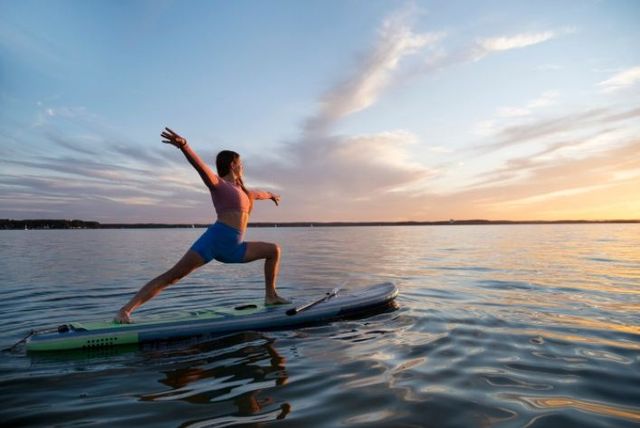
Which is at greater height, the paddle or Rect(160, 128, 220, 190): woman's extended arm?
Rect(160, 128, 220, 190): woman's extended arm

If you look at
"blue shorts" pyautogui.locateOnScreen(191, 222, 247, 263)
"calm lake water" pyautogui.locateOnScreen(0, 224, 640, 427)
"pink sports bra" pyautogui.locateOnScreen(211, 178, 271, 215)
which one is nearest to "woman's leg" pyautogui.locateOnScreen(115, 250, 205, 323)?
"blue shorts" pyautogui.locateOnScreen(191, 222, 247, 263)

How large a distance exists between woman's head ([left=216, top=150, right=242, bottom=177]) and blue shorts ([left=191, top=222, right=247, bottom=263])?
2.88 ft

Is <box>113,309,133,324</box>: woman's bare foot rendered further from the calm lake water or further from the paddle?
→ the paddle

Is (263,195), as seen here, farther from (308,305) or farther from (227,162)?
(308,305)

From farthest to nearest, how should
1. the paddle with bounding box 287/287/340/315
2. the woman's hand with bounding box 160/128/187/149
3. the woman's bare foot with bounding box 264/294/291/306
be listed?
the woman's bare foot with bounding box 264/294/291/306, the paddle with bounding box 287/287/340/315, the woman's hand with bounding box 160/128/187/149

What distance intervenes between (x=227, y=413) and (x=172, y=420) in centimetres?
44

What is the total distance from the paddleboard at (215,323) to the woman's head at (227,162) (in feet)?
7.53

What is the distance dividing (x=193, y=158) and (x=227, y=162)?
0.94 meters

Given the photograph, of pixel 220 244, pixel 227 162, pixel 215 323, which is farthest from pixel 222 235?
pixel 215 323

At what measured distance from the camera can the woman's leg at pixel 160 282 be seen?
5734 millimetres

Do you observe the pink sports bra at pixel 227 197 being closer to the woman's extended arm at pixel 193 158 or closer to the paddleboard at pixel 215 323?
the woman's extended arm at pixel 193 158

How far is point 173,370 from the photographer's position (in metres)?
4.64

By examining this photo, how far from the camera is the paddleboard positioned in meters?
5.40

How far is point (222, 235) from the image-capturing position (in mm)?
6055
